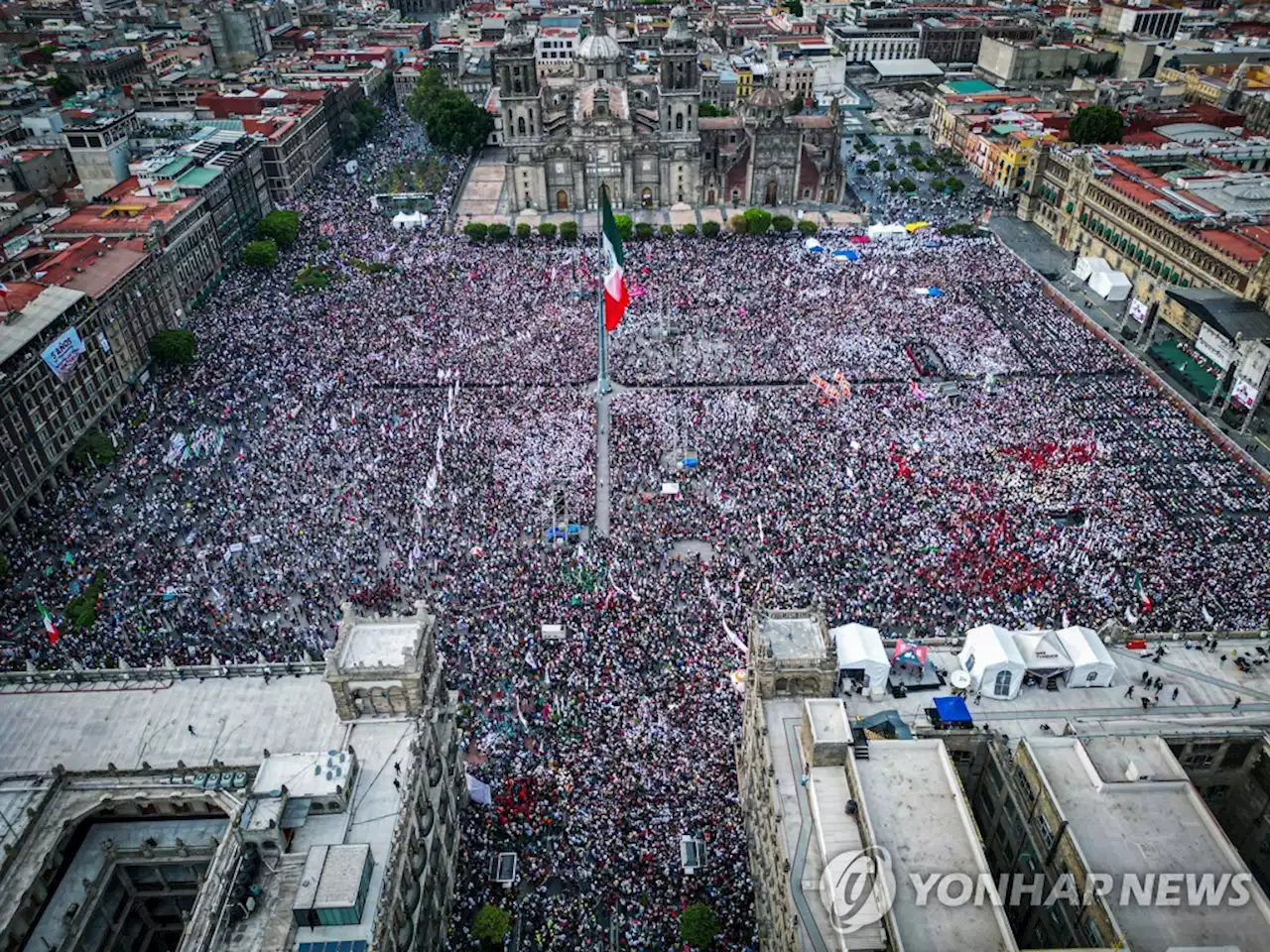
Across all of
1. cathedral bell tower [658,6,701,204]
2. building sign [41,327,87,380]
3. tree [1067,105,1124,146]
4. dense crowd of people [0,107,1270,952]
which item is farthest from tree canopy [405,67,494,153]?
tree [1067,105,1124,146]

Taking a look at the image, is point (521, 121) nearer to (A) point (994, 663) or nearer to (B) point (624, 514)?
(B) point (624, 514)

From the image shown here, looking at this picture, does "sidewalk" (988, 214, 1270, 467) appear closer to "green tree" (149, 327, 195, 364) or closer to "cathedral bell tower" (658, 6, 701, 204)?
"cathedral bell tower" (658, 6, 701, 204)

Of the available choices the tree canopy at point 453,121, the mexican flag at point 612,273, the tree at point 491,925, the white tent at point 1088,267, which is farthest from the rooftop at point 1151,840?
the tree canopy at point 453,121

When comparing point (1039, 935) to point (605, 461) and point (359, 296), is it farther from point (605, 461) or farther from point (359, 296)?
point (359, 296)

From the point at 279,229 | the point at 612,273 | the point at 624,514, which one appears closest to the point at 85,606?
the point at 624,514

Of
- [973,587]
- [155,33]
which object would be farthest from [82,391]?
[155,33]

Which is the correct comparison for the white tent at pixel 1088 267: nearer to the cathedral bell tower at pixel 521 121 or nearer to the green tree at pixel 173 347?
the cathedral bell tower at pixel 521 121
